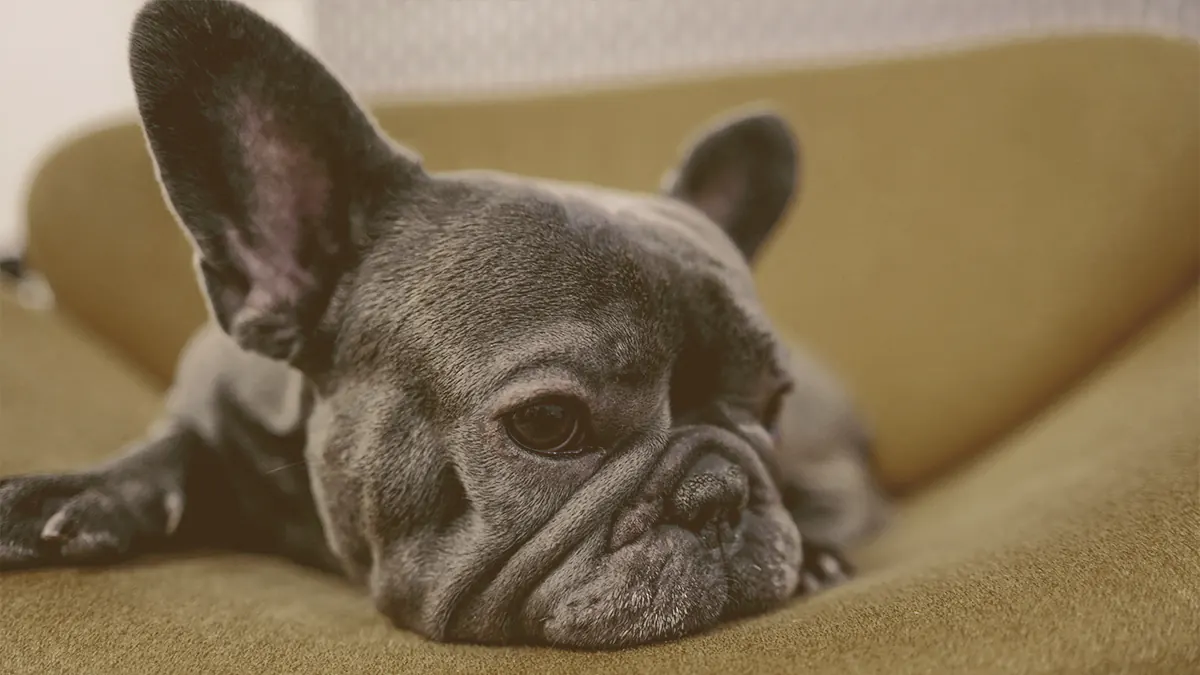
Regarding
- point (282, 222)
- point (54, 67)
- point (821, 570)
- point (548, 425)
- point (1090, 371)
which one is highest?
point (282, 222)

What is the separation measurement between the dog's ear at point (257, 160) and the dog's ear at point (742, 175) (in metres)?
0.50

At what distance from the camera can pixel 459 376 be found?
Answer: 0.92m

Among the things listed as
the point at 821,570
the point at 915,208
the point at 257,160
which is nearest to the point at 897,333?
the point at 915,208

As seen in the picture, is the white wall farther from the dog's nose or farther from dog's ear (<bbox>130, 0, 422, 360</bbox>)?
the dog's nose

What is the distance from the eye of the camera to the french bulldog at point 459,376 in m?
0.91

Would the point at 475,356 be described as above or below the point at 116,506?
above

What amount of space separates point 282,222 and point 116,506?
0.35 meters

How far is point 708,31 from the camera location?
280 cm

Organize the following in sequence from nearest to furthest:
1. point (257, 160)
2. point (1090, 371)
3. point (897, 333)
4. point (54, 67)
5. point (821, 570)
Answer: point (257, 160) < point (821, 570) < point (1090, 371) < point (897, 333) < point (54, 67)

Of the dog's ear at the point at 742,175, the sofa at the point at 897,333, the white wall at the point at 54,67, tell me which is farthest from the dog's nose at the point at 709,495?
the white wall at the point at 54,67

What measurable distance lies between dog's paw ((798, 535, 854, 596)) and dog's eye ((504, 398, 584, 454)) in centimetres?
32

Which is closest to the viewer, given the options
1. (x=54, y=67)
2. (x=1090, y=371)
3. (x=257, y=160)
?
(x=257, y=160)

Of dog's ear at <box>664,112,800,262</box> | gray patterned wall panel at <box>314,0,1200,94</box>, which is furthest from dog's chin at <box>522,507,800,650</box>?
gray patterned wall panel at <box>314,0,1200,94</box>

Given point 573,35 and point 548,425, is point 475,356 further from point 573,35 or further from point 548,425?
point 573,35
